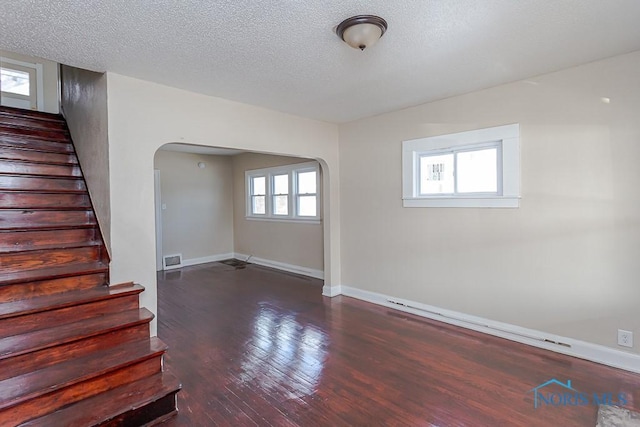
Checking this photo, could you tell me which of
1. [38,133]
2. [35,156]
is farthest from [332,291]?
[38,133]

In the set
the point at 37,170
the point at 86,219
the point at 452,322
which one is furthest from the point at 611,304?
the point at 37,170

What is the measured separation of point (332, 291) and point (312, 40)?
336 cm

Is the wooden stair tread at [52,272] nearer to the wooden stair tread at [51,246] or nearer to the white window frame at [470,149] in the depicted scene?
the wooden stair tread at [51,246]

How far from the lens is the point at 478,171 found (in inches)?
130

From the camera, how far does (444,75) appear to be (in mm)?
2791

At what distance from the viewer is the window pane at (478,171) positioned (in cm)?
321

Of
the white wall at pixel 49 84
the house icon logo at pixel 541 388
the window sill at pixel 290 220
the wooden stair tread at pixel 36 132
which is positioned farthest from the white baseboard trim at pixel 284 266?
the white wall at pixel 49 84

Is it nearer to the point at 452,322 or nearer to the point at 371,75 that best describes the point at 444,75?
the point at 371,75

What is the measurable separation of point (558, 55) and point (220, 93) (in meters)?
2.92

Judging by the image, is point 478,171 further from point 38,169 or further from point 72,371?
point 38,169

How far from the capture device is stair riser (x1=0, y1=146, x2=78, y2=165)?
327 cm

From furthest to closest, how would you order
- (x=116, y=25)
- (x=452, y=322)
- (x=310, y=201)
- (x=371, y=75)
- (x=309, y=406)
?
(x=310, y=201) → (x=452, y=322) → (x=371, y=75) → (x=309, y=406) → (x=116, y=25)

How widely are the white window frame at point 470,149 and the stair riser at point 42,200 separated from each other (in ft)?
11.5

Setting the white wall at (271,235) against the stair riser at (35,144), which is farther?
the white wall at (271,235)
